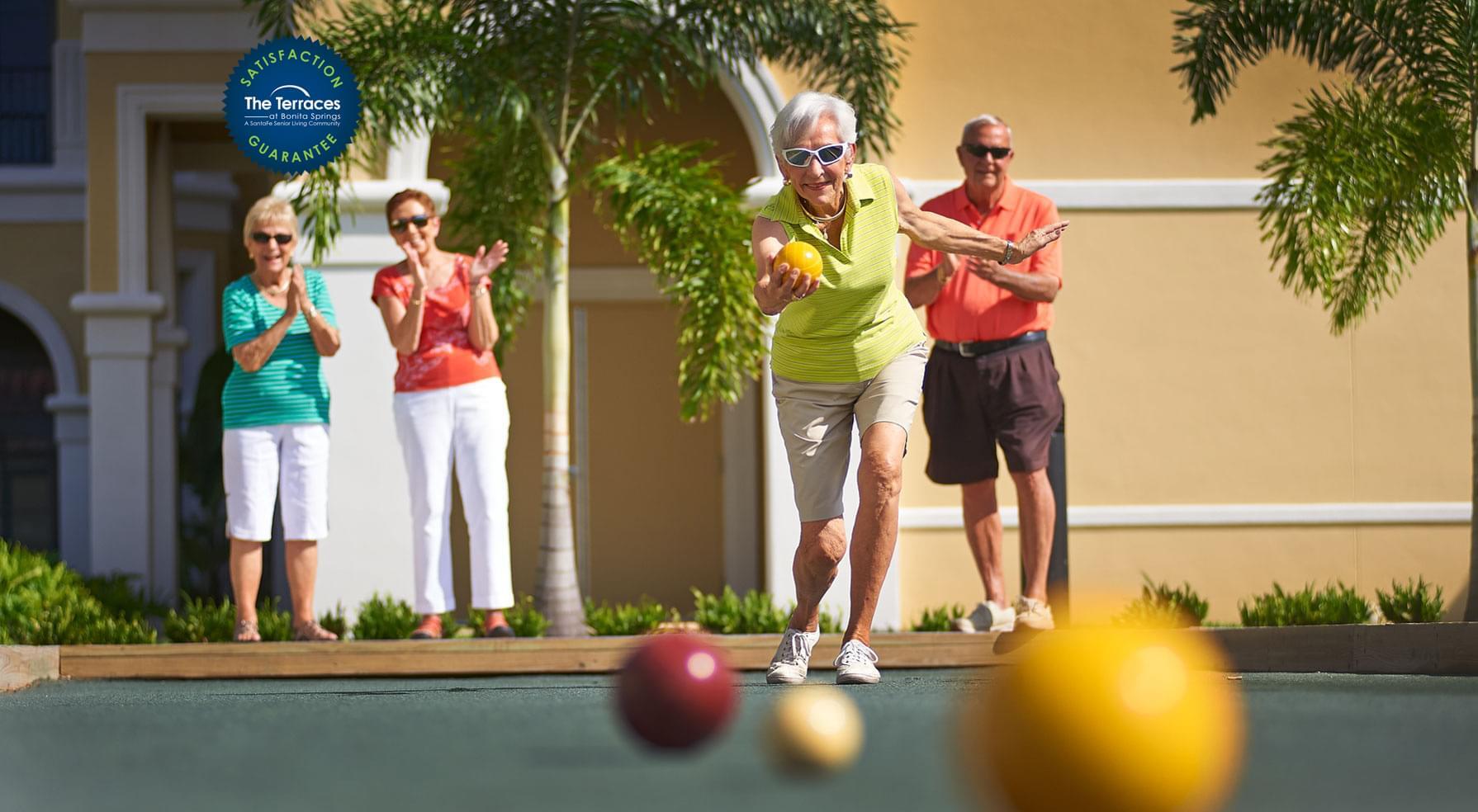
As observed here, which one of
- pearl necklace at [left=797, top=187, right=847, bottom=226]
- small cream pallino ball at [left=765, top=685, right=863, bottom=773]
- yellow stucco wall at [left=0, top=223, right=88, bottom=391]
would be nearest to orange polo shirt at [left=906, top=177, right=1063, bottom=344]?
pearl necklace at [left=797, top=187, right=847, bottom=226]

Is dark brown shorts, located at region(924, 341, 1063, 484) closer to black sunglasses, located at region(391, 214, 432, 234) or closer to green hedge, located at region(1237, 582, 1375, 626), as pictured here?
black sunglasses, located at region(391, 214, 432, 234)

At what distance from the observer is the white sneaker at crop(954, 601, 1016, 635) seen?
698cm

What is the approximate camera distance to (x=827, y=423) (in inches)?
207

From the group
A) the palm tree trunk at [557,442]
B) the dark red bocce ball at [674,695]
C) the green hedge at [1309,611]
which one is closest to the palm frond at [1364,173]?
the green hedge at [1309,611]

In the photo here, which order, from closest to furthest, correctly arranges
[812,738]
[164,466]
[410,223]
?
[812,738] < [410,223] < [164,466]

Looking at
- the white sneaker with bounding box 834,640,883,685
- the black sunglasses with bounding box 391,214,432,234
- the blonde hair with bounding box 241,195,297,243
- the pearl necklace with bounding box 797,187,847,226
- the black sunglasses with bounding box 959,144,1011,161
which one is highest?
the black sunglasses with bounding box 959,144,1011,161

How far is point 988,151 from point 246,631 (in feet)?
11.8

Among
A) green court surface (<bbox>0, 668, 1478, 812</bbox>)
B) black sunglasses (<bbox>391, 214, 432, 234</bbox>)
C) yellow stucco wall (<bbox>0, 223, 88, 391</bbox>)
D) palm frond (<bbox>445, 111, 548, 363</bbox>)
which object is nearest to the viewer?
green court surface (<bbox>0, 668, 1478, 812</bbox>)

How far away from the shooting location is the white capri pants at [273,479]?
7039 millimetres

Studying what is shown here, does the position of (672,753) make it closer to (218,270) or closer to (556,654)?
(556,654)

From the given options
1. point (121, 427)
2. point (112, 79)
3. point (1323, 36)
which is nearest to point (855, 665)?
point (1323, 36)

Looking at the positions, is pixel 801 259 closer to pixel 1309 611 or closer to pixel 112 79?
pixel 1309 611

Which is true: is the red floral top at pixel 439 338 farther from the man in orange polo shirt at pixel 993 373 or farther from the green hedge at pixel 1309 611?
the green hedge at pixel 1309 611

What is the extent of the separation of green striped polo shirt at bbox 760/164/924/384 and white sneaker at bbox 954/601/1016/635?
2075 mm
